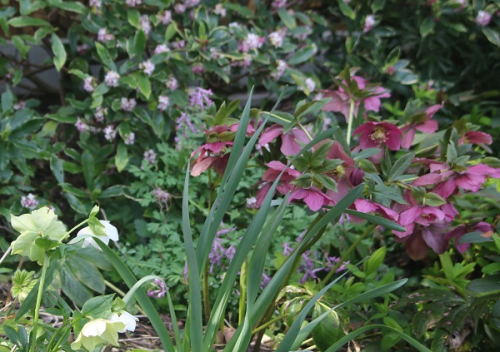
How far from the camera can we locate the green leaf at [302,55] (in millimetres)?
2205

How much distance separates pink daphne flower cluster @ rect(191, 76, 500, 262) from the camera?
3.51 feet

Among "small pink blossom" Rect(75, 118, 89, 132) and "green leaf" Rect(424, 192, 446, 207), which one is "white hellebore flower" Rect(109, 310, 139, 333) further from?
"small pink blossom" Rect(75, 118, 89, 132)

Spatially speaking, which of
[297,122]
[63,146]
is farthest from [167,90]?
[297,122]

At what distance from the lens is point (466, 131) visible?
4.32ft

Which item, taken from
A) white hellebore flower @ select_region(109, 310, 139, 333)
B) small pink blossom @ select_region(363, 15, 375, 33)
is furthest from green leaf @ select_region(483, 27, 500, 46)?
white hellebore flower @ select_region(109, 310, 139, 333)

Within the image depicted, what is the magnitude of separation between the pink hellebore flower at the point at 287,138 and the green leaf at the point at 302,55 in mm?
1059

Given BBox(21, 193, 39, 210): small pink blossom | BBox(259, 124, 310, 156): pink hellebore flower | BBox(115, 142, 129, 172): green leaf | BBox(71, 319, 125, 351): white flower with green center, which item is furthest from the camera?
BBox(115, 142, 129, 172): green leaf

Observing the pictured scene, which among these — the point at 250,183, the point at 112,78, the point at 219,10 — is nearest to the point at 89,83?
the point at 112,78

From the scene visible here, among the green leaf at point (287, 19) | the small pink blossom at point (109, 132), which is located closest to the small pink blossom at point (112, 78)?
the small pink blossom at point (109, 132)

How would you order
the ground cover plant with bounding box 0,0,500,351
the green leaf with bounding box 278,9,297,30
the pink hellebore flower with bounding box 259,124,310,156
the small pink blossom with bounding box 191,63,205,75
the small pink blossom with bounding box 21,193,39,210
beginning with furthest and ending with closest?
the green leaf with bounding box 278,9,297,30 → the small pink blossom with bounding box 191,63,205,75 → the small pink blossom with bounding box 21,193,39,210 → the pink hellebore flower with bounding box 259,124,310,156 → the ground cover plant with bounding box 0,0,500,351

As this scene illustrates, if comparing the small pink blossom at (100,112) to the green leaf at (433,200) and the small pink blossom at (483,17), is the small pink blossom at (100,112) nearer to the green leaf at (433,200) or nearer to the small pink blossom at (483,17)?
the green leaf at (433,200)

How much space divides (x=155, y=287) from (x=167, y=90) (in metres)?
0.76

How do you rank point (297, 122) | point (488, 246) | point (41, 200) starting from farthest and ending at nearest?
point (41, 200)
point (488, 246)
point (297, 122)

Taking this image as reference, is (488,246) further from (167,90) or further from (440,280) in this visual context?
(167,90)
